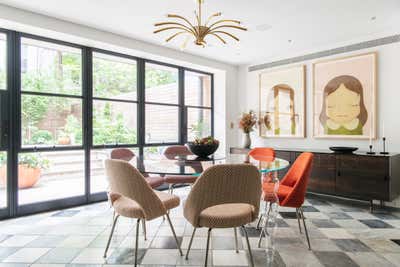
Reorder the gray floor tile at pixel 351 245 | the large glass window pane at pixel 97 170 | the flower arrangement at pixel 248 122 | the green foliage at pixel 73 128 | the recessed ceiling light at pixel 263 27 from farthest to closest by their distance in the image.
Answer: the flower arrangement at pixel 248 122 < the large glass window pane at pixel 97 170 < the green foliage at pixel 73 128 < the recessed ceiling light at pixel 263 27 < the gray floor tile at pixel 351 245

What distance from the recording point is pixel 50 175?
11.7ft

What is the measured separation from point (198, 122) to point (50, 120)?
9.52ft

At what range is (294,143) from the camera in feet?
15.3

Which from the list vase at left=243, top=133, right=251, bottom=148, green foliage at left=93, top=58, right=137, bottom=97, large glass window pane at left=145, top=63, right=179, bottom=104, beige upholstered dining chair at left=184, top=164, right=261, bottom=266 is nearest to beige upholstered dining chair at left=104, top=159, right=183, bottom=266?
beige upholstered dining chair at left=184, top=164, right=261, bottom=266

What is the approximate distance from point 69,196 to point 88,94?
1618 millimetres

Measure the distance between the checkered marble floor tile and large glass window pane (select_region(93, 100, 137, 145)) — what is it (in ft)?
4.09

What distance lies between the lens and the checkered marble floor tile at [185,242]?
208 cm

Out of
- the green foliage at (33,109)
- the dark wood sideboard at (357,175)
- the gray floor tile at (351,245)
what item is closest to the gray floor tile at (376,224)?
the dark wood sideboard at (357,175)

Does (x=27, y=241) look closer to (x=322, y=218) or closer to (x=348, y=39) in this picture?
(x=322, y=218)

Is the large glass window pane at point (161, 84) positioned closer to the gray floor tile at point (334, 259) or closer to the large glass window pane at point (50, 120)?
the large glass window pane at point (50, 120)

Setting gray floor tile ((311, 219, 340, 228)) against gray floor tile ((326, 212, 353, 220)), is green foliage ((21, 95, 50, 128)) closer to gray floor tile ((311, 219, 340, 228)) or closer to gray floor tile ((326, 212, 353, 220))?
gray floor tile ((311, 219, 340, 228))

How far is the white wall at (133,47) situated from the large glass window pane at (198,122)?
8.7 inches

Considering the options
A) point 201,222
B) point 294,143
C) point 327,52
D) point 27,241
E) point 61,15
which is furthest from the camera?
point 294,143

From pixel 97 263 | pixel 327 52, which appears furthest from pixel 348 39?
pixel 97 263
